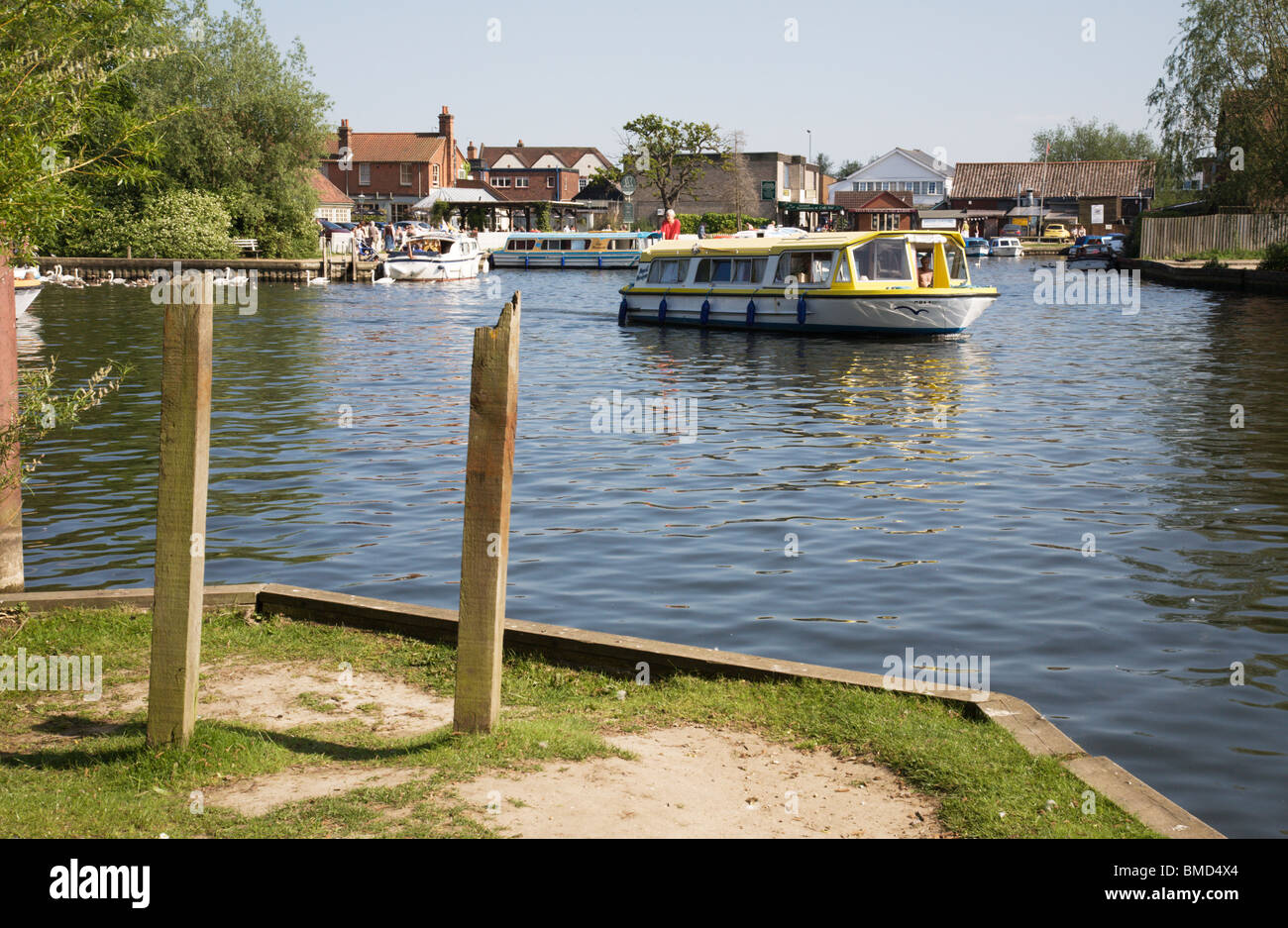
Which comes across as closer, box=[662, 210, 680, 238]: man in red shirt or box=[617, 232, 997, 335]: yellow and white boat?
box=[617, 232, 997, 335]: yellow and white boat

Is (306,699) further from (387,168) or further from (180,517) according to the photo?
(387,168)

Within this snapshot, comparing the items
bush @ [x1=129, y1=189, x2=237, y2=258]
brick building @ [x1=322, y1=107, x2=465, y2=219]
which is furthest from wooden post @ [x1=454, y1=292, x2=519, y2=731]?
brick building @ [x1=322, y1=107, x2=465, y2=219]

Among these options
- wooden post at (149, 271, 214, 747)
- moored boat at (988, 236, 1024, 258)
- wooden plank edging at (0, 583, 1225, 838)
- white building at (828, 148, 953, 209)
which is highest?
white building at (828, 148, 953, 209)

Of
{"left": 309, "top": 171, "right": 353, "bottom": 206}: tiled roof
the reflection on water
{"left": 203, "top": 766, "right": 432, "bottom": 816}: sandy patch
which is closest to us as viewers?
{"left": 203, "top": 766, "right": 432, "bottom": 816}: sandy patch

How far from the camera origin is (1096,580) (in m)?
10.9

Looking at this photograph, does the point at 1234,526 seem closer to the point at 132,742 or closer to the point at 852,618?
the point at 852,618

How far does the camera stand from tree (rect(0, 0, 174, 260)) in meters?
7.04

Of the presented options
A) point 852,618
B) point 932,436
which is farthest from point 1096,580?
point 932,436

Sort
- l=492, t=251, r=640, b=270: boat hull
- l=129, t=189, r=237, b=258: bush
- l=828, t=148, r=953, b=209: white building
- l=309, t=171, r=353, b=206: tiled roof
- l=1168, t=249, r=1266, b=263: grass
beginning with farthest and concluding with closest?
l=828, t=148, r=953, b=209: white building < l=309, t=171, r=353, b=206: tiled roof < l=492, t=251, r=640, b=270: boat hull < l=129, t=189, r=237, b=258: bush < l=1168, t=249, r=1266, b=263: grass

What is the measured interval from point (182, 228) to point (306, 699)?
54025mm

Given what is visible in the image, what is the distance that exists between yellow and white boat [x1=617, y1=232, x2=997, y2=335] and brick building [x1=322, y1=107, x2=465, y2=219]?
71.8 m

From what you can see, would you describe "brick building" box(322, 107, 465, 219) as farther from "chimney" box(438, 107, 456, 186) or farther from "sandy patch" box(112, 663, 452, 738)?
"sandy patch" box(112, 663, 452, 738)

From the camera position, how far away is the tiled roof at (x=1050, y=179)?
11600 centimetres
